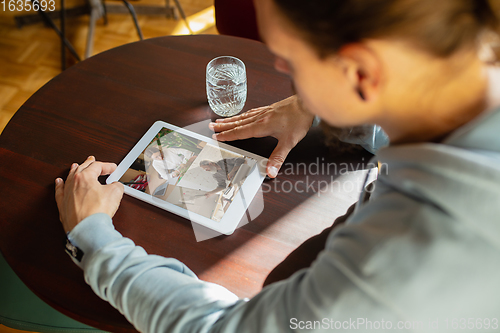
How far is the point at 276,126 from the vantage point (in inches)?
33.9

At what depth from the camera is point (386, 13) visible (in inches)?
13.1

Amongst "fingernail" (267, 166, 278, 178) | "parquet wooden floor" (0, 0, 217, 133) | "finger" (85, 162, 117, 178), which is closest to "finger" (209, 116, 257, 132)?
"fingernail" (267, 166, 278, 178)

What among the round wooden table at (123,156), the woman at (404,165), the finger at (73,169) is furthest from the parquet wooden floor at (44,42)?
the woman at (404,165)

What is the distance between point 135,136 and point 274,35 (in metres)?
0.55

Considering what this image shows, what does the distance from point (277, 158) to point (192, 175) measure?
0.20 m

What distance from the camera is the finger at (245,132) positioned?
86 centimetres

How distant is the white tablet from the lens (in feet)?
2.46

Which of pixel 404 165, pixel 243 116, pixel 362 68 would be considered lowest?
pixel 243 116

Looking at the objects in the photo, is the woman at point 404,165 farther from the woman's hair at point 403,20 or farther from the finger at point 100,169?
the finger at point 100,169

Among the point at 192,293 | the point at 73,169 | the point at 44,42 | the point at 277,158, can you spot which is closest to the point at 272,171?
the point at 277,158

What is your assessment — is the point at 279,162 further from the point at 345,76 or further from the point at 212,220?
the point at 345,76

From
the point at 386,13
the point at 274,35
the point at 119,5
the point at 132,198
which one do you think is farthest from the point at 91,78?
the point at 119,5

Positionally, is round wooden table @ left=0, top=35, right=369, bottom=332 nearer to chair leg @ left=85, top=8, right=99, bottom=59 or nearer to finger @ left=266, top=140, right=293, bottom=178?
finger @ left=266, top=140, right=293, bottom=178

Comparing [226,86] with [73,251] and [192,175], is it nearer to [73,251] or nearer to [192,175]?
[192,175]
